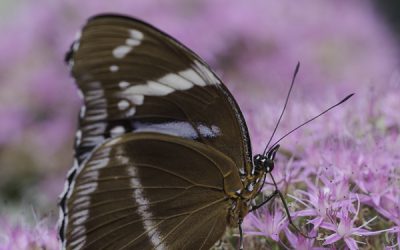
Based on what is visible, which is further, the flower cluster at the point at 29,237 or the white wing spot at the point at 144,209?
the flower cluster at the point at 29,237

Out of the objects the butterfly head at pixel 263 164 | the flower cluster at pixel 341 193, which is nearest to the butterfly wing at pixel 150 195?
the butterfly head at pixel 263 164

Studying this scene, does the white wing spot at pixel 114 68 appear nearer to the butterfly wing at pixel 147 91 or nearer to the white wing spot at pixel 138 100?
the butterfly wing at pixel 147 91

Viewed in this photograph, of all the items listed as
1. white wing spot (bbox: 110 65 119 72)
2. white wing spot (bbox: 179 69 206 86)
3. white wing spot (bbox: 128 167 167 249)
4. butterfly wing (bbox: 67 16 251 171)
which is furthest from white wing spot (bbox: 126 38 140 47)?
white wing spot (bbox: 128 167 167 249)

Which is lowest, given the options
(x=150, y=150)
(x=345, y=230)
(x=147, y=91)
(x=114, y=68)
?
(x=345, y=230)

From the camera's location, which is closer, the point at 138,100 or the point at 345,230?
the point at 345,230

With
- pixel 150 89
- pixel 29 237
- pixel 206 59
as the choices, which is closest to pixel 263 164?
pixel 150 89

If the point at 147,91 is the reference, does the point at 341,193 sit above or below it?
below

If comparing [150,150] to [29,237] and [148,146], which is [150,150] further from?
[29,237]

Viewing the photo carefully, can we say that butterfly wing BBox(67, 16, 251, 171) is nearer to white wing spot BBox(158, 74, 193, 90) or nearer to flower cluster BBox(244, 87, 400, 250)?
white wing spot BBox(158, 74, 193, 90)
